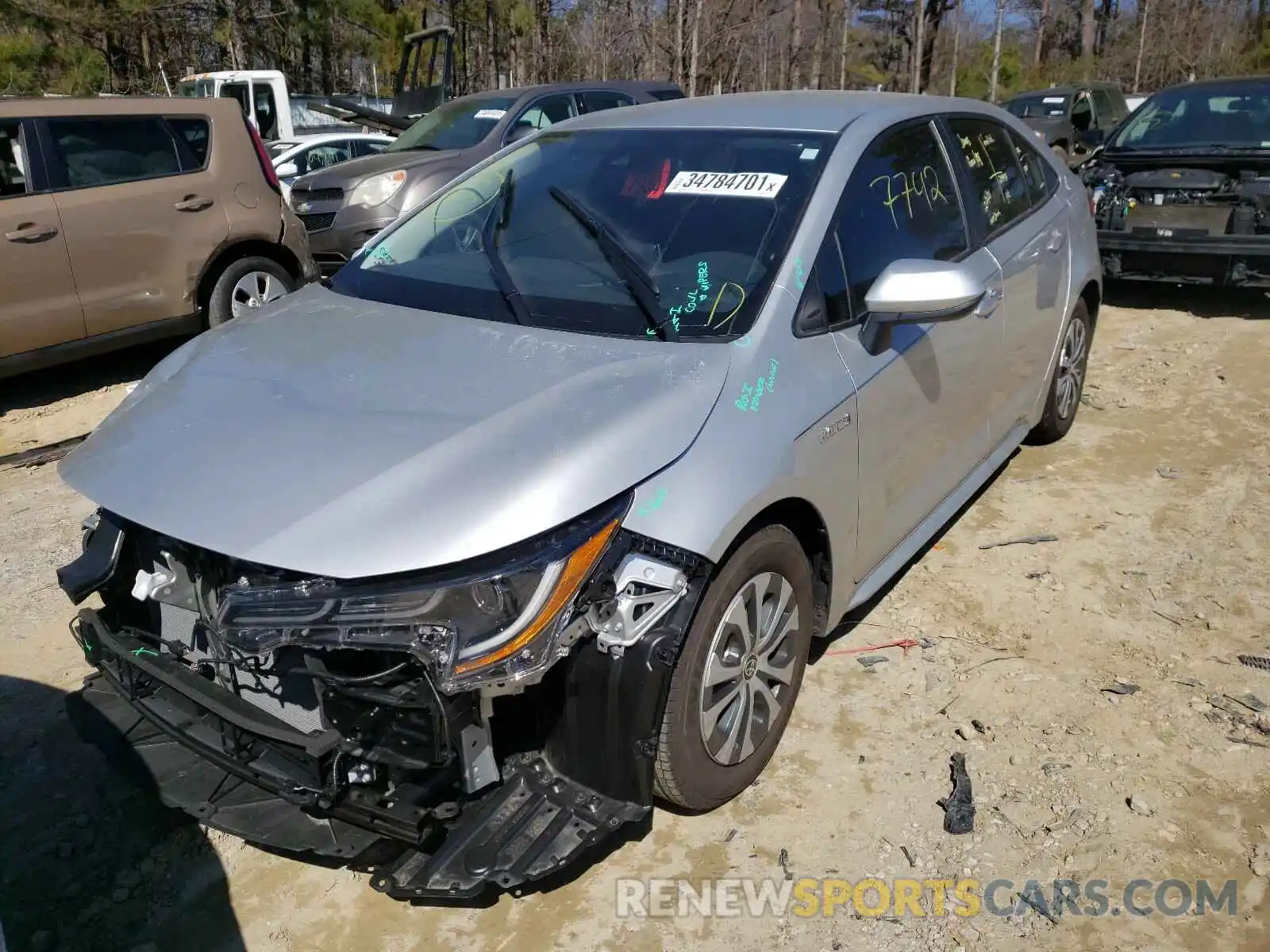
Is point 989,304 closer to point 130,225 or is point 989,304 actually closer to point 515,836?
point 515,836

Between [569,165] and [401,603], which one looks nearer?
[401,603]

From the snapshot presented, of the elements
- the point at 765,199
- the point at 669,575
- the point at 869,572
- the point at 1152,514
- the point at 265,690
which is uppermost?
the point at 765,199

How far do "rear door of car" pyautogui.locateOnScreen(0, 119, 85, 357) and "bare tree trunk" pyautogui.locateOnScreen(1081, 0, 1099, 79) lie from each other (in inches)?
1505

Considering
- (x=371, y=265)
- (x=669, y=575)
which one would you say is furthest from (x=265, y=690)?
(x=371, y=265)

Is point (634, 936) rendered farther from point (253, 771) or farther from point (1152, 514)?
point (1152, 514)

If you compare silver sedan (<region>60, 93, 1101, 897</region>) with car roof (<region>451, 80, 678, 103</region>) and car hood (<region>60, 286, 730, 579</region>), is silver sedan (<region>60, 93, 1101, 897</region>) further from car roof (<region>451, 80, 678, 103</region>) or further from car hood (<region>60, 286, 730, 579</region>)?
car roof (<region>451, 80, 678, 103</region>)

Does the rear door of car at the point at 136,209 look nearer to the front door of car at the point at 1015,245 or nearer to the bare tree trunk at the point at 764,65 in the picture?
the front door of car at the point at 1015,245

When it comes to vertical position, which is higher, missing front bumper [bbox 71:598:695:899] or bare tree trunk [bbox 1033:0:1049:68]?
bare tree trunk [bbox 1033:0:1049:68]

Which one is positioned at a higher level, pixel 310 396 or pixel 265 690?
pixel 310 396

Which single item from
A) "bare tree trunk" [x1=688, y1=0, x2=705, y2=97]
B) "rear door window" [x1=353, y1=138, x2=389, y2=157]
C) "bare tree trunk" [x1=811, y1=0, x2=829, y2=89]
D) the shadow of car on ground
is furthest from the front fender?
"bare tree trunk" [x1=811, y1=0, x2=829, y2=89]

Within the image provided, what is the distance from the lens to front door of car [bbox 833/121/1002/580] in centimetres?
307

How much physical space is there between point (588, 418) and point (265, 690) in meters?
0.97

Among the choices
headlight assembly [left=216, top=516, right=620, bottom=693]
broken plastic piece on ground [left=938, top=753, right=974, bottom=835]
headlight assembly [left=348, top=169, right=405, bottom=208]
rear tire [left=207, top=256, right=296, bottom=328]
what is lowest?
broken plastic piece on ground [left=938, top=753, right=974, bottom=835]

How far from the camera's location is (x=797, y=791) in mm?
2918
